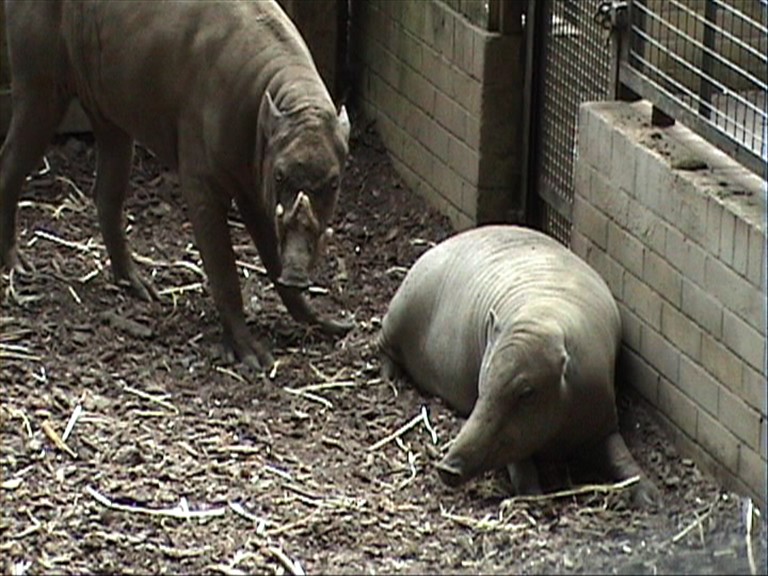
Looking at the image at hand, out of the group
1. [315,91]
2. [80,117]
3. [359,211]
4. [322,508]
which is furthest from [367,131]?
[322,508]

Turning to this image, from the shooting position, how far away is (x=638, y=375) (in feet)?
24.0

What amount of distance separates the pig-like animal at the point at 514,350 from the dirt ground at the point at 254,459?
14cm

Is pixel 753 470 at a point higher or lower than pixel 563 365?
lower

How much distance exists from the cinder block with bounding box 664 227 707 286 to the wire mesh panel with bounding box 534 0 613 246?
1.15m

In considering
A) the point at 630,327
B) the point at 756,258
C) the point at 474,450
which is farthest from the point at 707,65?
the point at 474,450

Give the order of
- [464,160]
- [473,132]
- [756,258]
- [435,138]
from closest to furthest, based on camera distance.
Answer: [756,258] → [473,132] → [464,160] → [435,138]

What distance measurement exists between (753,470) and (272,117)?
222 cm

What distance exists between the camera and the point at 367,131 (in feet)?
33.7

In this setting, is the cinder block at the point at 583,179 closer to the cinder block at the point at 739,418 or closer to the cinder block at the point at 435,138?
the cinder block at the point at 739,418

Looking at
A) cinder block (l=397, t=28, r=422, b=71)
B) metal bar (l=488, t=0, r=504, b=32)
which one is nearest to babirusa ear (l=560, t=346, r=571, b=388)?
metal bar (l=488, t=0, r=504, b=32)

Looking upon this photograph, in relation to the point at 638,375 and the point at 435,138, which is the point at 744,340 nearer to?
the point at 638,375

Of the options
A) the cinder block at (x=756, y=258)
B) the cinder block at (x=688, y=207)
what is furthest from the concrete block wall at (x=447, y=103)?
the cinder block at (x=756, y=258)

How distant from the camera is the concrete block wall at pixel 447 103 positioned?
29.1ft

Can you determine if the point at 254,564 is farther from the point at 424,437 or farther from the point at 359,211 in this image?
the point at 359,211
